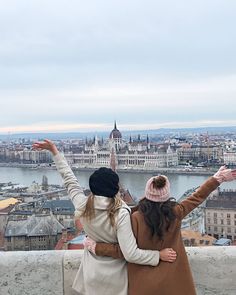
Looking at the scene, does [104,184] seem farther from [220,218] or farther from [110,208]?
[220,218]

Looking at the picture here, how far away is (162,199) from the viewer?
89cm

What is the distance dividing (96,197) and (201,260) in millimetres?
306

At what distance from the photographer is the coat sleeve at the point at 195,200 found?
0.91 metres

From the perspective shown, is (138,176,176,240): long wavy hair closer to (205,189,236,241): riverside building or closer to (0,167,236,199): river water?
(205,189,236,241): riverside building

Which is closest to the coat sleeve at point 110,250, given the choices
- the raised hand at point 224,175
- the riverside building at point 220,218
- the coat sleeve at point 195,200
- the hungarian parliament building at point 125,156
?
the coat sleeve at point 195,200

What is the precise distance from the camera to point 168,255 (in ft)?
2.90

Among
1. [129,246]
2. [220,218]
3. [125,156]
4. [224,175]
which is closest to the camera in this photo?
[129,246]

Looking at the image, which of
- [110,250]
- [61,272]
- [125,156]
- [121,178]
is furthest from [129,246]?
[125,156]

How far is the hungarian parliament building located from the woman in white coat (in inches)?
1190

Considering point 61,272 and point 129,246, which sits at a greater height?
point 129,246

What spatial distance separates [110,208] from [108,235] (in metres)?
0.05

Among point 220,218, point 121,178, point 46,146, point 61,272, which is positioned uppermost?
point 46,146

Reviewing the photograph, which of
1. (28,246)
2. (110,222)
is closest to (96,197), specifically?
(110,222)

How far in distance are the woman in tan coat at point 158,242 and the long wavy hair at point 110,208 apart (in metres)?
0.03
